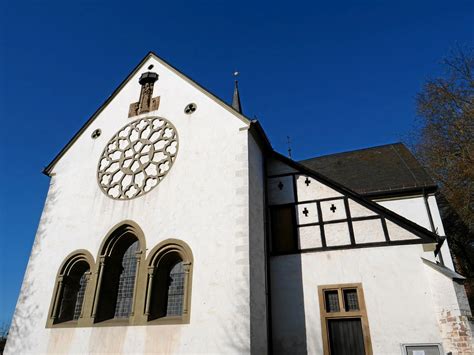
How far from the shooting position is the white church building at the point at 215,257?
827 cm

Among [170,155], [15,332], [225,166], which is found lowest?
[15,332]

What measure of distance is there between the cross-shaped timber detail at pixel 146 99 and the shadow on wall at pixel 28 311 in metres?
4.76

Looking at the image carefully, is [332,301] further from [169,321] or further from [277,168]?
[277,168]

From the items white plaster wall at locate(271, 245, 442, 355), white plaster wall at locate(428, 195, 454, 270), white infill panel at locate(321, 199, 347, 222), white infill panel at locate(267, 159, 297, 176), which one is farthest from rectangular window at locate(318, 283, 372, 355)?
white plaster wall at locate(428, 195, 454, 270)

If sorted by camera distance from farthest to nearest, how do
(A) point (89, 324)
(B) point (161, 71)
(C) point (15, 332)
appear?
(B) point (161, 71) → (C) point (15, 332) → (A) point (89, 324)

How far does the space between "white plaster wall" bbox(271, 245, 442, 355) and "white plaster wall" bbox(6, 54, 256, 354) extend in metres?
2.08

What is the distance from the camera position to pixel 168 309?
30.1 ft

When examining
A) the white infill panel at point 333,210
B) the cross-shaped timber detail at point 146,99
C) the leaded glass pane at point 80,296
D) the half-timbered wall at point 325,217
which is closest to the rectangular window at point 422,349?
the half-timbered wall at point 325,217

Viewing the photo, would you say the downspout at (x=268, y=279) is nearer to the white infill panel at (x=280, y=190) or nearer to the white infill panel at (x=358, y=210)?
the white infill panel at (x=280, y=190)

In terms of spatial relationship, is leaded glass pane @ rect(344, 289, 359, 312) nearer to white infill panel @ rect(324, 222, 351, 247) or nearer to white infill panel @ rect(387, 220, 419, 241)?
white infill panel @ rect(324, 222, 351, 247)

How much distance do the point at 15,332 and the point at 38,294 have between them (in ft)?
3.81

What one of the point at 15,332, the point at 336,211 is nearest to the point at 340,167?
the point at 336,211

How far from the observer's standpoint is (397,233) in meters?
9.52

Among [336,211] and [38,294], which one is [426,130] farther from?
[38,294]
